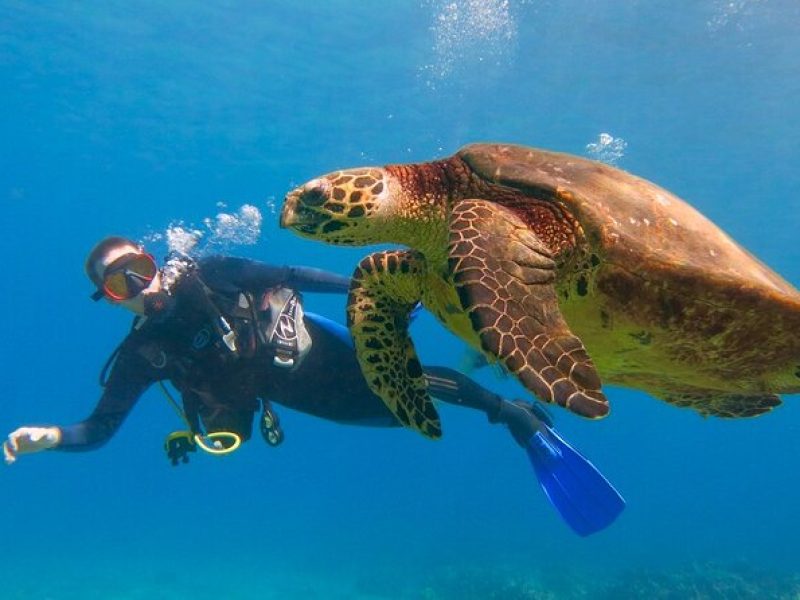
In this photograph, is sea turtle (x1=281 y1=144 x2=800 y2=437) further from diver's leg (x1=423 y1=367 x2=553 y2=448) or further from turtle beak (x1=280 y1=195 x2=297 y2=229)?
diver's leg (x1=423 y1=367 x2=553 y2=448)

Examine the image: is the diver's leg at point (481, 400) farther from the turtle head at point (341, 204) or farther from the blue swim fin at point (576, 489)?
the turtle head at point (341, 204)

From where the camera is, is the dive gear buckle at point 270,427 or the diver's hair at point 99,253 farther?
the dive gear buckle at point 270,427

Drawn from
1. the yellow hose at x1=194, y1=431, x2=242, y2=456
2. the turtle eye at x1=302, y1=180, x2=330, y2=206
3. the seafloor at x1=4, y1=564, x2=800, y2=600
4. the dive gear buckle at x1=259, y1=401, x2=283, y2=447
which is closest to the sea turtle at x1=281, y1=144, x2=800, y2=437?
the turtle eye at x1=302, y1=180, x2=330, y2=206

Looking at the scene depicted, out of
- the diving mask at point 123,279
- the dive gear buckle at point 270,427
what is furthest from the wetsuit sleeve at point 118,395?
the dive gear buckle at point 270,427

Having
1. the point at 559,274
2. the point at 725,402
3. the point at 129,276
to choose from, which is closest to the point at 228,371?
the point at 129,276

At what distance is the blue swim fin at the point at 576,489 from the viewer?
549 centimetres

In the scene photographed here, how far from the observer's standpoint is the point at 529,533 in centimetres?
3262

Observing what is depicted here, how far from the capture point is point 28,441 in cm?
523

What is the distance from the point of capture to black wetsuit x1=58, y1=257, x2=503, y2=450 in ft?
20.2

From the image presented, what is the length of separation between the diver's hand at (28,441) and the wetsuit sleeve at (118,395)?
0.45m

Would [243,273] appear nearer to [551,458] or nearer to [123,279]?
[123,279]

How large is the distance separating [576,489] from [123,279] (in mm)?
4956

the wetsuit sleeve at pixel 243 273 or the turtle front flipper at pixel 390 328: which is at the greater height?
the wetsuit sleeve at pixel 243 273

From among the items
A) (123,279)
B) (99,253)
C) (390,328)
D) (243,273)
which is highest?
(99,253)
